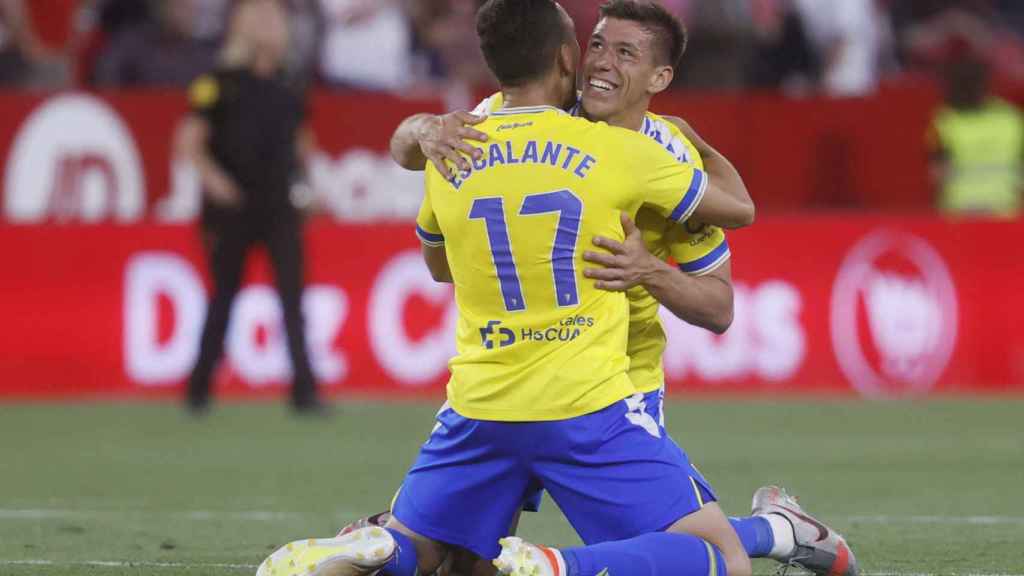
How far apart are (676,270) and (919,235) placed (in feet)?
28.7

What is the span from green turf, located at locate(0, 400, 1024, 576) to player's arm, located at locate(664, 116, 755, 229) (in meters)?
1.47

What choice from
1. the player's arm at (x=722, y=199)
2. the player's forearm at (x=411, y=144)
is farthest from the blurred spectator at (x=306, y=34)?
the player's arm at (x=722, y=199)

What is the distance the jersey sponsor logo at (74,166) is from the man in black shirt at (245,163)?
1.44 m

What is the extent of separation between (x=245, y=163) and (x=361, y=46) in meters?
3.56

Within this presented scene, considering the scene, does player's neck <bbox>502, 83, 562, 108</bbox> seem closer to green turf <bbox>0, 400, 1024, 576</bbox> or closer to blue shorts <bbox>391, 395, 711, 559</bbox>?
blue shorts <bbox>391, 395, 711, 559</bbox>

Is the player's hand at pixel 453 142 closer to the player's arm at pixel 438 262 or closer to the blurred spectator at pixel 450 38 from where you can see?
the player's arm at pixel 438 262

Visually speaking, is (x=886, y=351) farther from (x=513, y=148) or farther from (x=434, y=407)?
(x=513, y=148)

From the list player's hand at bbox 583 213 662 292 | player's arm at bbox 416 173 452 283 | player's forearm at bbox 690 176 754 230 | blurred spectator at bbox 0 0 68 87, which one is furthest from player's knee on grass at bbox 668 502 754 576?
blurred spectator at bbox 0 0 68 87

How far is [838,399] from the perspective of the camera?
1382 centimetres

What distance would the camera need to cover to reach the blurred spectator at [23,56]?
15.4 m

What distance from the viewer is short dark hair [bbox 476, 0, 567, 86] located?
5637 millimetres

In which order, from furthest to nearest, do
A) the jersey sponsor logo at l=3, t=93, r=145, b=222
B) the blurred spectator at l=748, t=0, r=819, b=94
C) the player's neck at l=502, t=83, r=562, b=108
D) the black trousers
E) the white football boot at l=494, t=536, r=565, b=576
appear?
1. the blurred spectator at l=748, t=0, r=819, b=94
2. the jersey sponsor logo at l=3, t=93, r=145, b=222
3. the black trousers
4. the player's neck at l=502, t=83, r=562, b=108
5. the white football boot at l=494, t=536, r=565, b=576

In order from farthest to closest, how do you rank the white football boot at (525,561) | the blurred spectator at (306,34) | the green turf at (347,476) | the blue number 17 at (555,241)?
the blurred spectator at (306,34)
the green turf at (347,476)
the blue number 17 at (555,241)
the white football boot at (525,561)

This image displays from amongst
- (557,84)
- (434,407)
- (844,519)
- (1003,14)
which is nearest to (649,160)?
(557,84)
